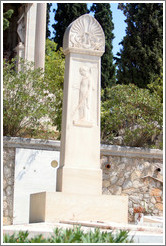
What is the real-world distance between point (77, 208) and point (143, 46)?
635 inches

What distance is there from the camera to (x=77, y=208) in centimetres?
839

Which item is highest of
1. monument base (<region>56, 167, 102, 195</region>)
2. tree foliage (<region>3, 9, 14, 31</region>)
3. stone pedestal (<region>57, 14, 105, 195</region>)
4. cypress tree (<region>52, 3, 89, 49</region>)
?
cypress tree (<region>52, 3, 89, 49</region>)

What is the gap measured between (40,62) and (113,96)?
475 cm

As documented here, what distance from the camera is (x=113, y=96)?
47.8 feet

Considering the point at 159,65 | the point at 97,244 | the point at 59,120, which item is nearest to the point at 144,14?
the point at 159,65

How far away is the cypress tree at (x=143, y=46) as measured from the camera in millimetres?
22359

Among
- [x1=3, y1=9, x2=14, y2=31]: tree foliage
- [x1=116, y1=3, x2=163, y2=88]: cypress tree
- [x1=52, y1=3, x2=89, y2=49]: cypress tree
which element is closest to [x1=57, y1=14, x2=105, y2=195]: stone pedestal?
[x1=3, y1=9, x2=14, y2=31]: tree foliage

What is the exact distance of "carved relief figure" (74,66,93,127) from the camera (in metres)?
9.14

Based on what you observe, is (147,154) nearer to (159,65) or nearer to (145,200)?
(145,200)

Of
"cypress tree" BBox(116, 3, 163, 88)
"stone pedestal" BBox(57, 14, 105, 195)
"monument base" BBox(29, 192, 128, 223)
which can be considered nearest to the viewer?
"monument base" BBox(29, 192, 128, 223)

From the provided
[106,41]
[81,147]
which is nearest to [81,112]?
[81,147]

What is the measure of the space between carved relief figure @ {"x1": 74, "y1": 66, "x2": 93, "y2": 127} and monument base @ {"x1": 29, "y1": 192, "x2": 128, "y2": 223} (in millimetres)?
1634

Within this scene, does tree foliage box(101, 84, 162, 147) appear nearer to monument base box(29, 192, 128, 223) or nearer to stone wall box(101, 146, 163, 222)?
stone wall box(101, 146, 163, 222)

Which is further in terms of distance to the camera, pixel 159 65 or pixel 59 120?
pixel 159 65
